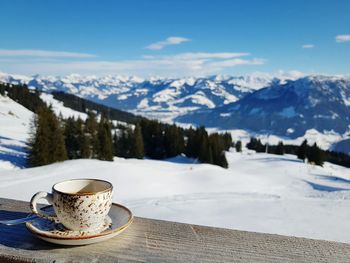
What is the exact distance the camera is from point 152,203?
14.0 m

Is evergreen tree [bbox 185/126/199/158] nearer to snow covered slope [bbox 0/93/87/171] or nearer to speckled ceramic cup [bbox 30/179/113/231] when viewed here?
snow covered slope [bbox 0/93/87/171]

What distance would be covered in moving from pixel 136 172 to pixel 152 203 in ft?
30.6

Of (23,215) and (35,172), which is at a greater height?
(23,215)

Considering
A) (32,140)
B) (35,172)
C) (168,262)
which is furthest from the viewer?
(32,140)

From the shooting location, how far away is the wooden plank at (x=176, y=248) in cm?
→ 179

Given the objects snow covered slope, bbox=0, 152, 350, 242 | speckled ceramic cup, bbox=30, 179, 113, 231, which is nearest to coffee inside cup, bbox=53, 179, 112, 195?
speckled ceramic cup, bbox=30, 179, 113, 231

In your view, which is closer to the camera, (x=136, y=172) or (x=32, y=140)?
(x=136, y=172)

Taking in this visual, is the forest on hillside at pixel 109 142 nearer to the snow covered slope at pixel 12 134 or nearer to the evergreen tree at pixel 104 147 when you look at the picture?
the evergreen tree at pixel 104 147

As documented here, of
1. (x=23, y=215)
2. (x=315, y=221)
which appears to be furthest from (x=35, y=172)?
(x=23, y=215)

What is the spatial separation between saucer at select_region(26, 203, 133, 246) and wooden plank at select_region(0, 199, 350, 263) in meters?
0.05

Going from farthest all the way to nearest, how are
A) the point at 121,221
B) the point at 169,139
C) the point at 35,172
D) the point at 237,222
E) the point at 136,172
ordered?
the point at 169,139 → the point at 136,172 → the point at 35,172 → the point at 237,222 → the point at 121,221

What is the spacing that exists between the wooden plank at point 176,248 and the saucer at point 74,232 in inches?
1.8

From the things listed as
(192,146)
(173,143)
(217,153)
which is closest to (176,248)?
(217,153)

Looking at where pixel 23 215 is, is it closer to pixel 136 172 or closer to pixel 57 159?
pixel 136 172
